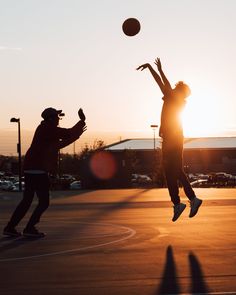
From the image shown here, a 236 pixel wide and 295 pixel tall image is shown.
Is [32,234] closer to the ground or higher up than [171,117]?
closer to the ground

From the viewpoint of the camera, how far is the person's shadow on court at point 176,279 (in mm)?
5977

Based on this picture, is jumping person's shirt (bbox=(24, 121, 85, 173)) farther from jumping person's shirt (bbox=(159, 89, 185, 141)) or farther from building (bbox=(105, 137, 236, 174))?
building (bbox=(105, 137, 236, 174))

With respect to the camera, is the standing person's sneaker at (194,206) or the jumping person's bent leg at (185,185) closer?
the standing person's sneaker at (194,206)

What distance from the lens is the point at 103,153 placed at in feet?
197

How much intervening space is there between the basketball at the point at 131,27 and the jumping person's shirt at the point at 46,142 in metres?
3.61

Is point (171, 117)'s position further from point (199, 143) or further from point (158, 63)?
point (199, 143)

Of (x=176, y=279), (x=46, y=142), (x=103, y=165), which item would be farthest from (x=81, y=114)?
(x=103, y=165)

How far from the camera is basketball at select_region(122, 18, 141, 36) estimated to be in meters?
13.6

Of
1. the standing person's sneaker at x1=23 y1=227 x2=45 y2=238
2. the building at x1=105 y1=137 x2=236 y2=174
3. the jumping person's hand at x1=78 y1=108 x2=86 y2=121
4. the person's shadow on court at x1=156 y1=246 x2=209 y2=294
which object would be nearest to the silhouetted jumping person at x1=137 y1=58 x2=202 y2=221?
the jumping person's hand at x1=78 y1=108 x2=86 y2=121

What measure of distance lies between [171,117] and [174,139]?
33cm

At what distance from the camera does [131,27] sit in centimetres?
1366

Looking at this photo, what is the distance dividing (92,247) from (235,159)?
122 meters

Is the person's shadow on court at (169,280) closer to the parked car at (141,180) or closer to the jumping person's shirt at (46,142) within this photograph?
the jumping person's shirt at (46,142)

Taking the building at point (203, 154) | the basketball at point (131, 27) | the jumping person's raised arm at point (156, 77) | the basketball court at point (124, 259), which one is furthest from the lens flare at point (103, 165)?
the building at point (203, 154)
